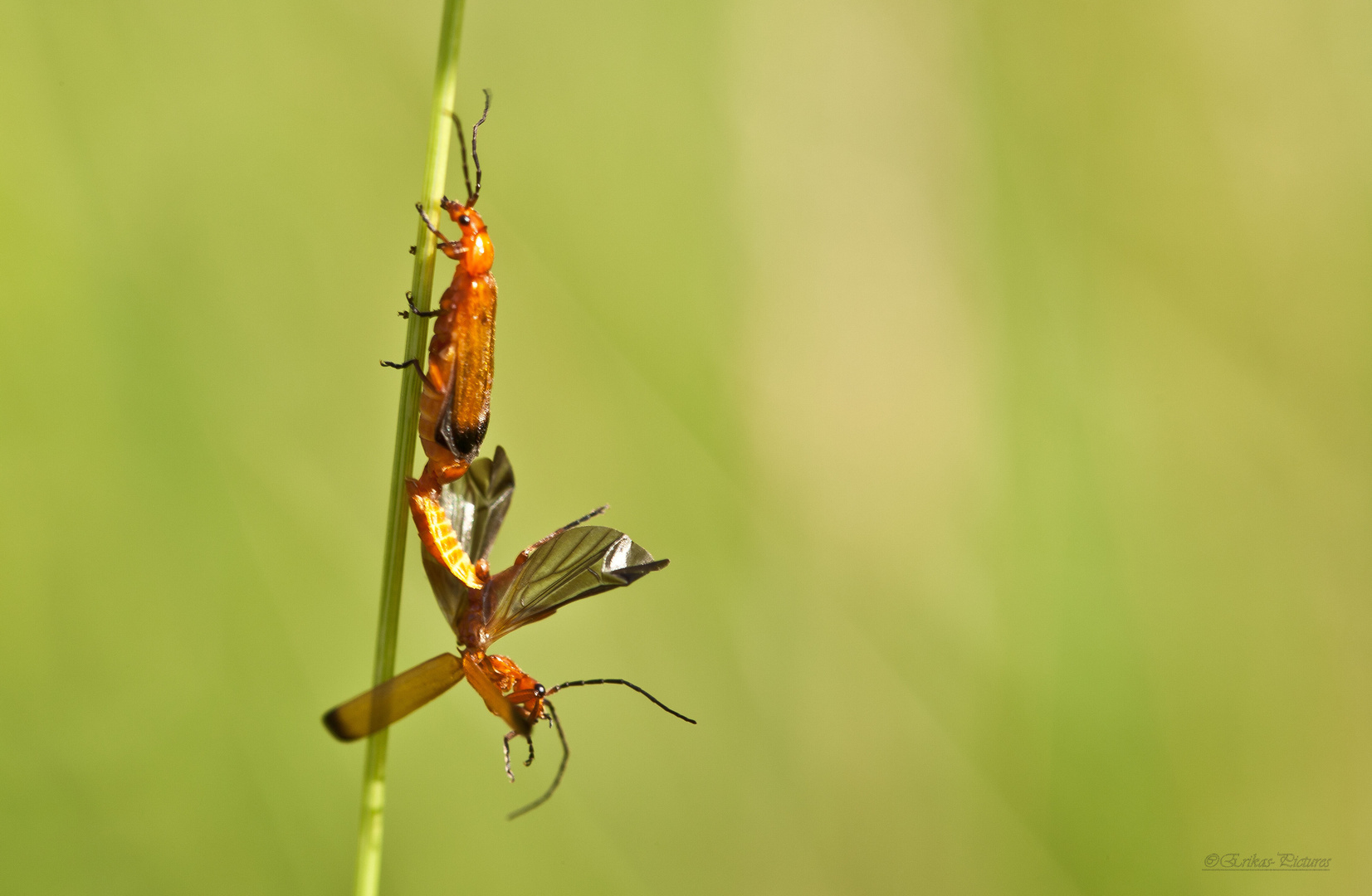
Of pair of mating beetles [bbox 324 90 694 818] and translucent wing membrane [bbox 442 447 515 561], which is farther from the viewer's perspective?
translucent wing membrane [bbox 442 447 515 561]

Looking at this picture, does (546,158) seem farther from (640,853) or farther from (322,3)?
(640,853)

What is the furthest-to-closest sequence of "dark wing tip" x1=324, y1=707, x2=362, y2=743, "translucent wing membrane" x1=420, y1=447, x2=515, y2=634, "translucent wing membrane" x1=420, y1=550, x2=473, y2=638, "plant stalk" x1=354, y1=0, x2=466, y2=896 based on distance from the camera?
"translucent wing membrane" x1=420, y1=447, x2=515, y2=634 → "translucent wing membrane" x1=420, y1=550, x2=473, y2=638 → "plant stalk" x1=354, y1=0, x2=466, y2=896 → "dark wing tip" x1=324, y1=707, x2=362, y2=743

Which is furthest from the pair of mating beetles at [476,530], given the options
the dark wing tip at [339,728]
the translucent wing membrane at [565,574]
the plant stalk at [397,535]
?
the dark wing tip at [339,728]

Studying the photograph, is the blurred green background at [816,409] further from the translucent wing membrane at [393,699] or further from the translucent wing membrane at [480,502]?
the translucent wing membrane at [393,699]

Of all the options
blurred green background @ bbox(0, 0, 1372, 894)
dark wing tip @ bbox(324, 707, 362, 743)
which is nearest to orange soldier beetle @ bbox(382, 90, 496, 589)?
dark wing tip @ bbox(324, 707, 362, 743)

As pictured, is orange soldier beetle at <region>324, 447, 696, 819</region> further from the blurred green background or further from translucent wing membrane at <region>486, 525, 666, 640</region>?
the blurred green background

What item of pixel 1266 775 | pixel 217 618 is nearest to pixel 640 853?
pixel 217 618
